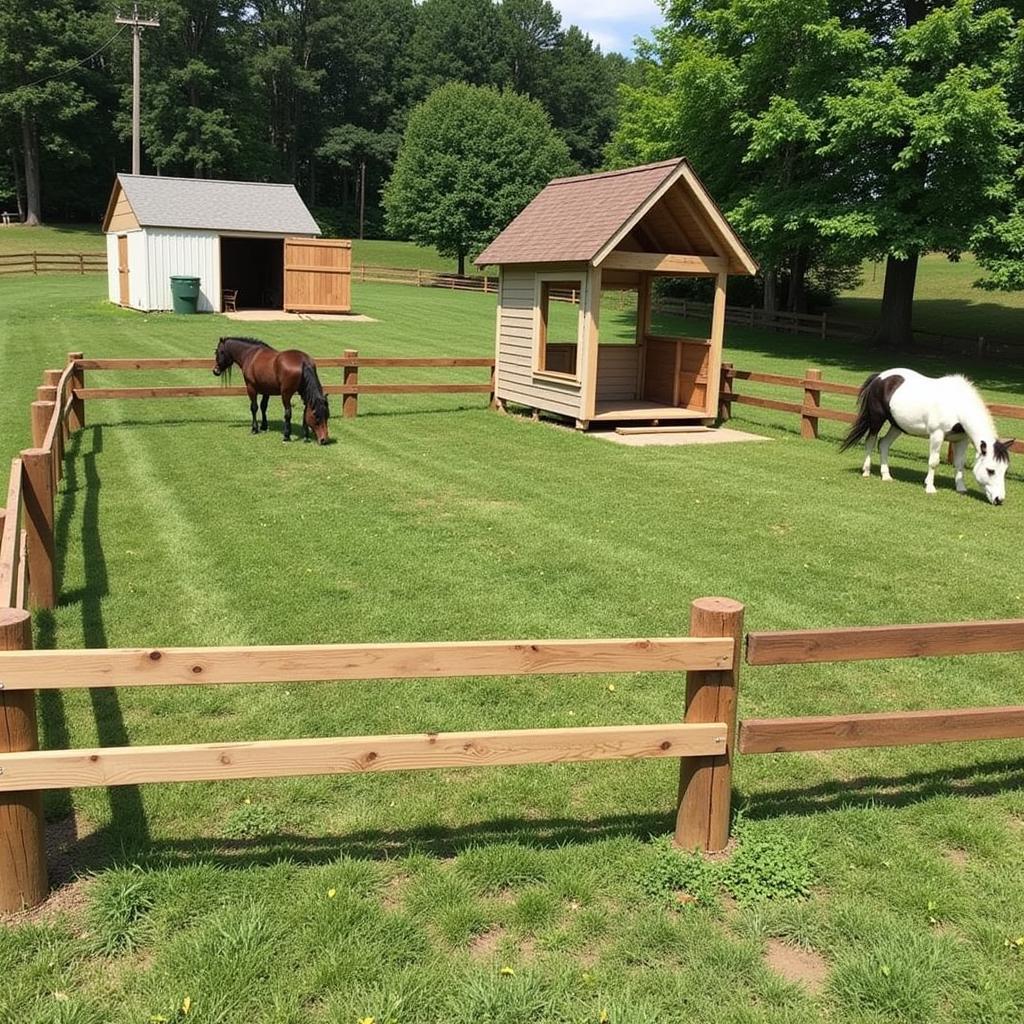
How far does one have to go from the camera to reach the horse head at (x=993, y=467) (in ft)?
35.5

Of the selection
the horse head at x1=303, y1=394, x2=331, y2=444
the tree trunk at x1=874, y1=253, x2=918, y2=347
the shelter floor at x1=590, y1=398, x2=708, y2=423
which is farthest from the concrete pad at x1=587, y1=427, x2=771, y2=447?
the tree trunk at x1=874, y1=253, x2=918, y2=347

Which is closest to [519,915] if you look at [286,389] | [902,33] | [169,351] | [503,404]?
[286,389]

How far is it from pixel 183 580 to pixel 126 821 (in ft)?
11.4

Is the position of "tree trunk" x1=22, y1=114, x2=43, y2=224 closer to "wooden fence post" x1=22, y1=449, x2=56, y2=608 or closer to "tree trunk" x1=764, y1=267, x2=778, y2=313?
"tree trunk" x1=764, y1=267, x2=778, y2=313

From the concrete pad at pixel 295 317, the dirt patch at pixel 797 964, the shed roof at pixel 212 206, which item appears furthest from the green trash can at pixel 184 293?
the dirt patch at pixel 797 964

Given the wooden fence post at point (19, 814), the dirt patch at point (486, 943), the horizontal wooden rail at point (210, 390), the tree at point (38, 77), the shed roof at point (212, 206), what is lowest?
the dirt patch at point (486, 943)

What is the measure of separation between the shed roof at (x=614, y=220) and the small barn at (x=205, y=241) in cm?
1732

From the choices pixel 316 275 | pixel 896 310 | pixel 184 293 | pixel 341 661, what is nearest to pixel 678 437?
pixel 341 661

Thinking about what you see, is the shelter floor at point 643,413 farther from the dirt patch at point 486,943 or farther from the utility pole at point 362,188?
the utility pole at point 362,188

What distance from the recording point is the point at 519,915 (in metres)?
3.59

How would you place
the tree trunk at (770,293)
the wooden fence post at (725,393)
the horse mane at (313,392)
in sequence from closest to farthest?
the horse mane at (313,392)
the wooden fence post at (725,393)
the tree trunk at (770,293)

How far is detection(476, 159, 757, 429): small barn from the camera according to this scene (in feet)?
46.9

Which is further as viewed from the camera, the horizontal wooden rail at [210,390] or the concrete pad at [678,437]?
the concrete pad at [678,437]

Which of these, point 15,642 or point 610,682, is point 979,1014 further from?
point 15,642
